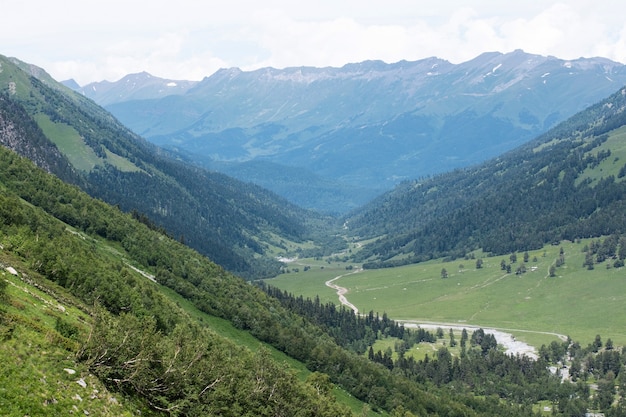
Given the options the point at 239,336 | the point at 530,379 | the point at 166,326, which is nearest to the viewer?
the point at 166,326

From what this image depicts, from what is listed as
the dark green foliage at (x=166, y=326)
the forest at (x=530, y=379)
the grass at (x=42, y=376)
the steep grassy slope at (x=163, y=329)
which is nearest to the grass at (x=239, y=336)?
the steep grassy slope at (x=163, y=329)

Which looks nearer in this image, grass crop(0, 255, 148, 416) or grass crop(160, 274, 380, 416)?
grass crop(0, 255, 148, 416)

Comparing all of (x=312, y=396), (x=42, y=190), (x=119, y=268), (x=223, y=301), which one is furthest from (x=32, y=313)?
→ (x=42, y=190)

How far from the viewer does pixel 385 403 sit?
124 metres

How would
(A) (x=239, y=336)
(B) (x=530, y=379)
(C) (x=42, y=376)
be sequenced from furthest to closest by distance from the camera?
(B) (x=530, y=379)
(A) (x=239, y=336)
(C) (x=42, y=376)

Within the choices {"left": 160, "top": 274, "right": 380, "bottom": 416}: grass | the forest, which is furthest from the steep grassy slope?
the forest

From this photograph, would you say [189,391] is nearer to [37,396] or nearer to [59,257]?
[37,396]

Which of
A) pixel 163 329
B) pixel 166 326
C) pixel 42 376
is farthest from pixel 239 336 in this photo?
pixel 42 376

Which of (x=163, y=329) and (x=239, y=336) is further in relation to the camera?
(x=239, y=336)

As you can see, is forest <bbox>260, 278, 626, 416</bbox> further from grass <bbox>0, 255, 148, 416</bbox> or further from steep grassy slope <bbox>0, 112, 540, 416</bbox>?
grass <bbox>0, 255, 148, 416</bbox>

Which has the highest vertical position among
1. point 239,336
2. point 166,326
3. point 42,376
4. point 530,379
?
point 42,376

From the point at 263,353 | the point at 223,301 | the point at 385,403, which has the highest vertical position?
the point at 263,353

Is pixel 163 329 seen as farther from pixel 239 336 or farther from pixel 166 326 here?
pixel 239 336

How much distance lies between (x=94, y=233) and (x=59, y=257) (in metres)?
59.2
